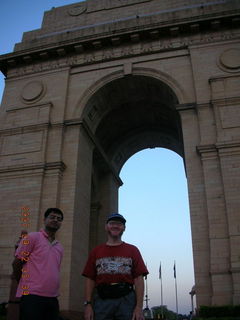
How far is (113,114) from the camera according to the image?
23.6m

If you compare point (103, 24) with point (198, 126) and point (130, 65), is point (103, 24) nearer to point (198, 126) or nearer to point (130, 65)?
point (130, 65)

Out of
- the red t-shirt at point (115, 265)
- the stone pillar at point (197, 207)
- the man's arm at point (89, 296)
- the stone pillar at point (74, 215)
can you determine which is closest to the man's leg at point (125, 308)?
the red t-shirt at point (115, 265)

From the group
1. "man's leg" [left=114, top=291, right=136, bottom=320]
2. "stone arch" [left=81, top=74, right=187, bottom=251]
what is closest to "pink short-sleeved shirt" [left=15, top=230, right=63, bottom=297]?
"man's leg" [left=114, top=291, right=136, bottom=320]

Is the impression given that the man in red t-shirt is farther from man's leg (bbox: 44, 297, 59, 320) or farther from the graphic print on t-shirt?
man's leg (bbox: 44, 297, 59, 320)

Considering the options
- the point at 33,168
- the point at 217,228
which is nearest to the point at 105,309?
the point at 217,228

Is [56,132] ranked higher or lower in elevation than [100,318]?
higher

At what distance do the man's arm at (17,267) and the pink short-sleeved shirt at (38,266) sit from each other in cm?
4

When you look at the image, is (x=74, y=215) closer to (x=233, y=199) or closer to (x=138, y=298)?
(x=233, y=199)

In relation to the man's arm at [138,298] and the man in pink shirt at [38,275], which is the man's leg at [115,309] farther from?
the man in pink shirt at [38,275]

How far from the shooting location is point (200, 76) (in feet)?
60.5

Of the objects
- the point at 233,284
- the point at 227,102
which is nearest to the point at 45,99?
the point at 227,102

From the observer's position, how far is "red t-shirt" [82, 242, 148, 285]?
4535 millimetres

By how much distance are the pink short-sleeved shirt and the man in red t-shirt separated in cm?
50

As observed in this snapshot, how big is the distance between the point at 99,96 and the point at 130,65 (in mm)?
2645
